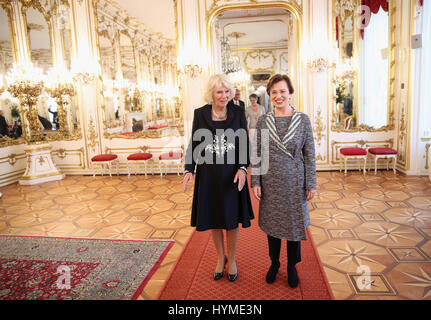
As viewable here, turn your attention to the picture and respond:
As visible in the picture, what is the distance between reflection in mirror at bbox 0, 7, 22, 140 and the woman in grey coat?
6.73 m

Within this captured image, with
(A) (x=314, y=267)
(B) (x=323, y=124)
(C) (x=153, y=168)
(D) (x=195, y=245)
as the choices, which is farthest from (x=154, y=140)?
(A) (x=314, y=267)

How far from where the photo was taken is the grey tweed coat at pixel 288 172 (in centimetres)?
209

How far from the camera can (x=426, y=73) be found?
17.6 feet

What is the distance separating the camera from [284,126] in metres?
2.10

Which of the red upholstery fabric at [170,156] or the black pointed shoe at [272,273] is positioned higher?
the red upholstery fabric at [170,156]

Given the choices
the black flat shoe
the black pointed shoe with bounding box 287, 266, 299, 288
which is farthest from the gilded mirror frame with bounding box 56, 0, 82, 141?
the black pointed shoe with bounding box 287, 266, 299, 288

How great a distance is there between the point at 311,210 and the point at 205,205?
2241 millimetres

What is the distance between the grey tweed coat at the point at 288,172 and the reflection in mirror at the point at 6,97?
6.74 meters

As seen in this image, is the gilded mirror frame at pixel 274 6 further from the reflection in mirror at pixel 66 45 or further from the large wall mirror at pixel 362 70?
the reflection in mirror at pixel 66 45

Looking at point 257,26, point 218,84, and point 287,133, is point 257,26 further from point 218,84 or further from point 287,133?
point 287,133

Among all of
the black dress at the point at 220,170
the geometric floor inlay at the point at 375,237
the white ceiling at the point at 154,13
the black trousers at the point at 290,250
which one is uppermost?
the white ceiling at the point at 154,13

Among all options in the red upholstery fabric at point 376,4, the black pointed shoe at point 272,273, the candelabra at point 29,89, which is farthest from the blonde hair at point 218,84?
the candelabra at point 29,89

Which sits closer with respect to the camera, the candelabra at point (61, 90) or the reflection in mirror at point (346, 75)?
the reflection in mirror at point (346, 75)
